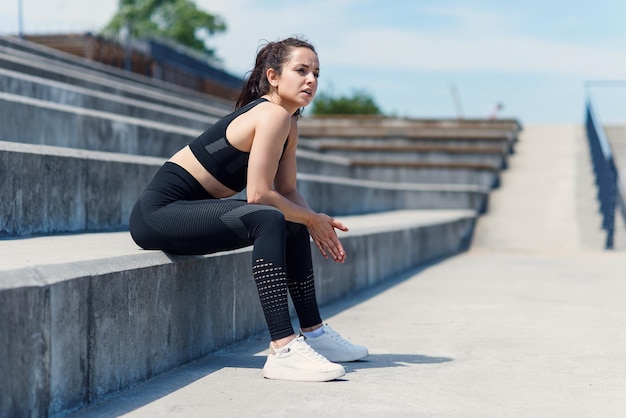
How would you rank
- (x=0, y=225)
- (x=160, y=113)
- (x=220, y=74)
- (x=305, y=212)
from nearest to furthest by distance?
(x=305, y=212), (x=0, y=225), (x=160, y=113), (x=220, y=74)

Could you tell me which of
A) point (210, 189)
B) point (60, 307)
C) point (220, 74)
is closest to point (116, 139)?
point (210, 189)

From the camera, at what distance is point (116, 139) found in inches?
268

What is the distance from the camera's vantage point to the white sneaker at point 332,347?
12.4 ft

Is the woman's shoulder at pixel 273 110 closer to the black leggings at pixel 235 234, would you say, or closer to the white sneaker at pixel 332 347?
the black leggings at pixel 235 234

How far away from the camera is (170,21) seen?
68.0 metres

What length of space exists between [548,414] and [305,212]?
126 cm

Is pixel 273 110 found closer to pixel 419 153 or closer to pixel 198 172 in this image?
pixel 198 172

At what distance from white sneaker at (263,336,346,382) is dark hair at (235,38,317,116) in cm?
112

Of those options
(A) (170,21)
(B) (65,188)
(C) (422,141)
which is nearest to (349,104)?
(A) (170,21)

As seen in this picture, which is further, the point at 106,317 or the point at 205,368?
the point at 205,368

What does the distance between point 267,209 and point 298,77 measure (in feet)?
2.06

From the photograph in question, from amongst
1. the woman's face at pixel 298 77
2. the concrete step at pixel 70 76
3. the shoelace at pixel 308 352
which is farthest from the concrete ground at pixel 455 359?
the concrete step at pixel 70 76

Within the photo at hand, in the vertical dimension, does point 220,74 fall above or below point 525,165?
above

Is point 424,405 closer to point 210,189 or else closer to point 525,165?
point 210,189
